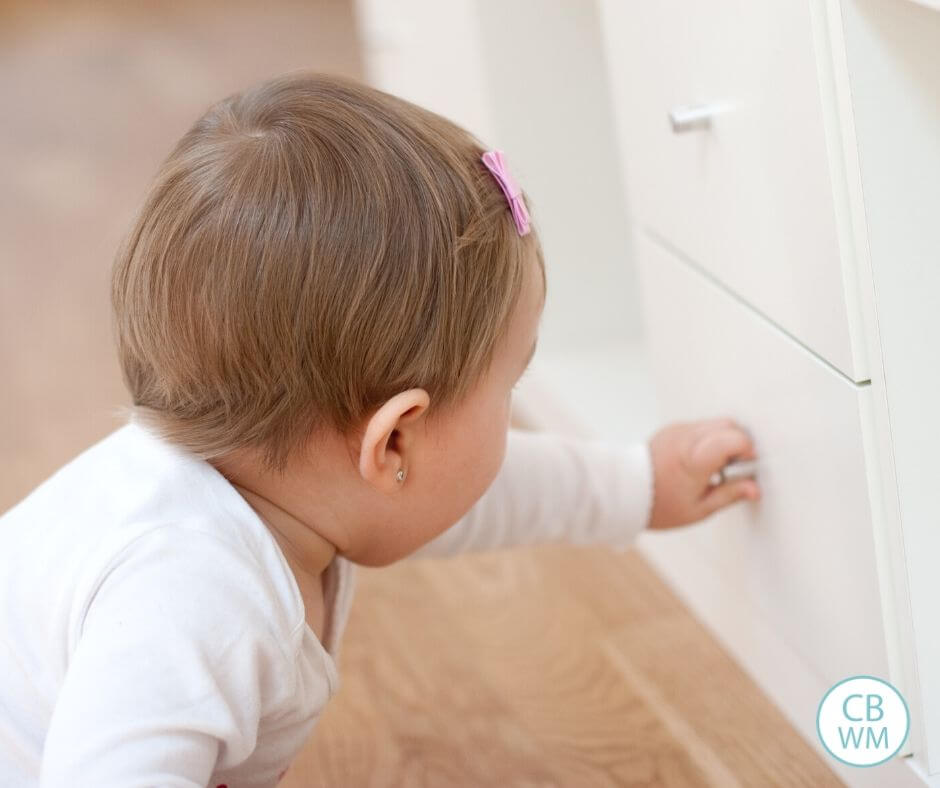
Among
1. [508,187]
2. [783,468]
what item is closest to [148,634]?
[508,187]

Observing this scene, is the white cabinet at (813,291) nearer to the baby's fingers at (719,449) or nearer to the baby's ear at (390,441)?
the baby's fingers at (719,449)

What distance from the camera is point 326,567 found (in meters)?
0.80

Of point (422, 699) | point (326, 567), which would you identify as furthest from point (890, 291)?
point (422, 699)

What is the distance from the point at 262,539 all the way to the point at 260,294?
0.13 metres

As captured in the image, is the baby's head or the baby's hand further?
the baby's hand

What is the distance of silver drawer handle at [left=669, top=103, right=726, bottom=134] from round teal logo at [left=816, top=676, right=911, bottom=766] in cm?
32

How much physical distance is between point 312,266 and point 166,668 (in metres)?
0.20

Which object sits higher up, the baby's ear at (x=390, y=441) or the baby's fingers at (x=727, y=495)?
the baby's ear at (x=390, y=441)

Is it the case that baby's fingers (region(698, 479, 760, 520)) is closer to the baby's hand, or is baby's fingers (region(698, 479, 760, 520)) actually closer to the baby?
the baby's hand

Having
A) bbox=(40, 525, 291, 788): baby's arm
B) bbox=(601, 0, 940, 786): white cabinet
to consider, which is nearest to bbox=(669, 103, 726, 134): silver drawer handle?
bbox=(601, 0, 940, 786): white cabinet

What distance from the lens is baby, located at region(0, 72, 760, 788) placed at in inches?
24.2

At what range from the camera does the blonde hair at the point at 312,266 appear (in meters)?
0.62

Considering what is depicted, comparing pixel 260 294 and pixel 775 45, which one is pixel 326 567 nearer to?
pixel 260 294

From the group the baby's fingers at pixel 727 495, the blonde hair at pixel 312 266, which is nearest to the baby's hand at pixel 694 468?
the baby's fingers at pixel 727 495
